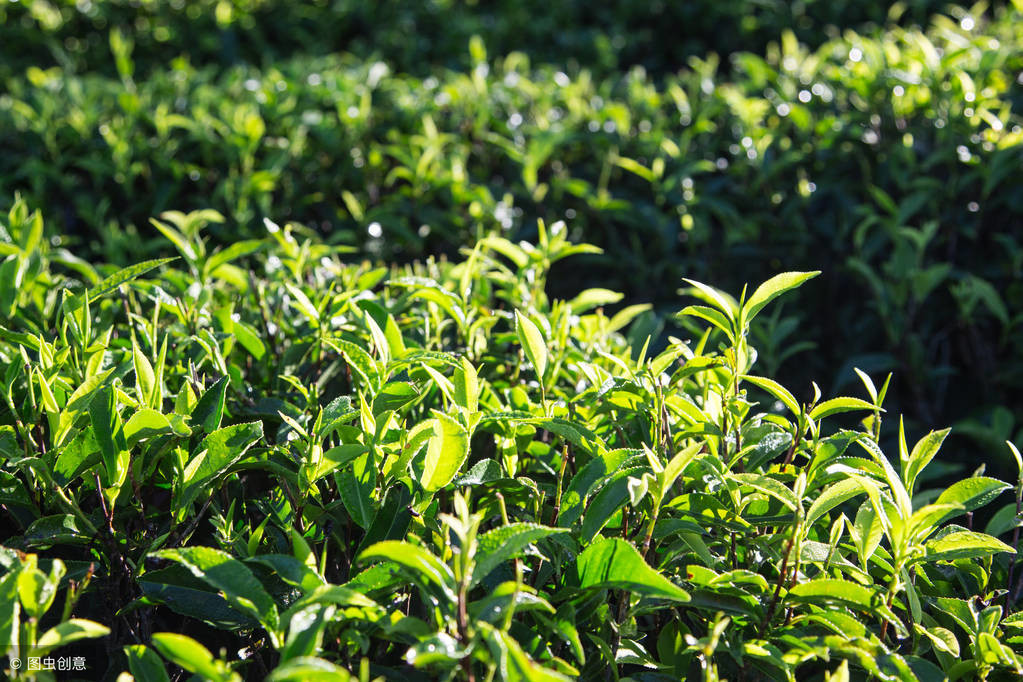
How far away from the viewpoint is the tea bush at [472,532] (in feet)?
4.35

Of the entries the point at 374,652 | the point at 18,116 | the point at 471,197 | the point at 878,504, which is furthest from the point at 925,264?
the point at 18,116

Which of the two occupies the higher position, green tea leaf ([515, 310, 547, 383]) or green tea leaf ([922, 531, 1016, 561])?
green tea leaf ([515, 310, 547, 383])

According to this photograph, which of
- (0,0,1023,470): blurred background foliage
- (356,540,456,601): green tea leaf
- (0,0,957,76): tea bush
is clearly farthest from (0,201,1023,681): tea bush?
(0,0,957,76): tea bush

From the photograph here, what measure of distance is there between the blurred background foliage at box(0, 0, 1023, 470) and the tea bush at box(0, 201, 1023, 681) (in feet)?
3.26

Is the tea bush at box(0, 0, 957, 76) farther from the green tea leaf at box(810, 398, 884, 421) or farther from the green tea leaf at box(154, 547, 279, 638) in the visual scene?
the green tea leaf at box(154, 547, 279, 638)

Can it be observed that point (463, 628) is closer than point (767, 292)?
Yes

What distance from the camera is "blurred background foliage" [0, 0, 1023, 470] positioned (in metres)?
3.06

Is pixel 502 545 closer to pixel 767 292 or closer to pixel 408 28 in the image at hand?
pixel 767 292

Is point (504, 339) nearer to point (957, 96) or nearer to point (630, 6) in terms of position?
point (957, 96)

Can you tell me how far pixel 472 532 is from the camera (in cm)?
122

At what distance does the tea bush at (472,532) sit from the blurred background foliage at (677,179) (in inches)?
39.1

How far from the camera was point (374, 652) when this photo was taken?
60.0 inches

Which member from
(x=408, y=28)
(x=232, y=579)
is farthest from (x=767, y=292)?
(x=408, y=28)

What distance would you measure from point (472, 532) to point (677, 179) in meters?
2.39
